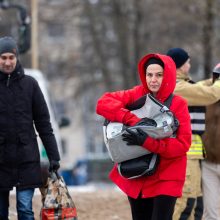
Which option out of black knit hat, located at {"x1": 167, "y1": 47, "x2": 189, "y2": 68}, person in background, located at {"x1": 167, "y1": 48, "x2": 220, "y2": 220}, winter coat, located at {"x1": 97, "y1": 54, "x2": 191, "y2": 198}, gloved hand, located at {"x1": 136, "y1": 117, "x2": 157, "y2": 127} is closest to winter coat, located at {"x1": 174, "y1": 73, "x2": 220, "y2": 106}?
person in background, located at {"x1": 167, "y1": 48, "x2": 220, "y2": 220}

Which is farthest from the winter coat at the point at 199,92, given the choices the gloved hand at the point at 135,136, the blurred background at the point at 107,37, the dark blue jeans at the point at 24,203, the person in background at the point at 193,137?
the blurred background at the point at 107,37

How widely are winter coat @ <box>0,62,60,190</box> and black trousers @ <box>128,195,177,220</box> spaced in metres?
0.91

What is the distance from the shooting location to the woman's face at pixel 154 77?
622 centimetres

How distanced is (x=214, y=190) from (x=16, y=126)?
226cm

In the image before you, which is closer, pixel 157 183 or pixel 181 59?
pixel 157 183

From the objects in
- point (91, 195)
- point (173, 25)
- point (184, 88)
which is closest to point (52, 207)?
point (184, 88)

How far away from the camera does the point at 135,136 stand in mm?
6027

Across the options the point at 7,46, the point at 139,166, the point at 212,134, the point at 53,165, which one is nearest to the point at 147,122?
the point at 139,166

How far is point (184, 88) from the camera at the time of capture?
7.71 m

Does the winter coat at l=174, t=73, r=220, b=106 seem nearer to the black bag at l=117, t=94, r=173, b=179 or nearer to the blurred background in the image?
the black bag at l=117, t=94, r=173, b=179

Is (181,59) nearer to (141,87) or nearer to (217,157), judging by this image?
(217,157)

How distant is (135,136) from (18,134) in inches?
43.7

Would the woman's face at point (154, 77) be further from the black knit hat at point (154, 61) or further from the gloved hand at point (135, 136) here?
the gloved hand at point (135, 136)

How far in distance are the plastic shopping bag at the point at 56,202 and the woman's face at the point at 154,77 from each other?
47.0 inches
